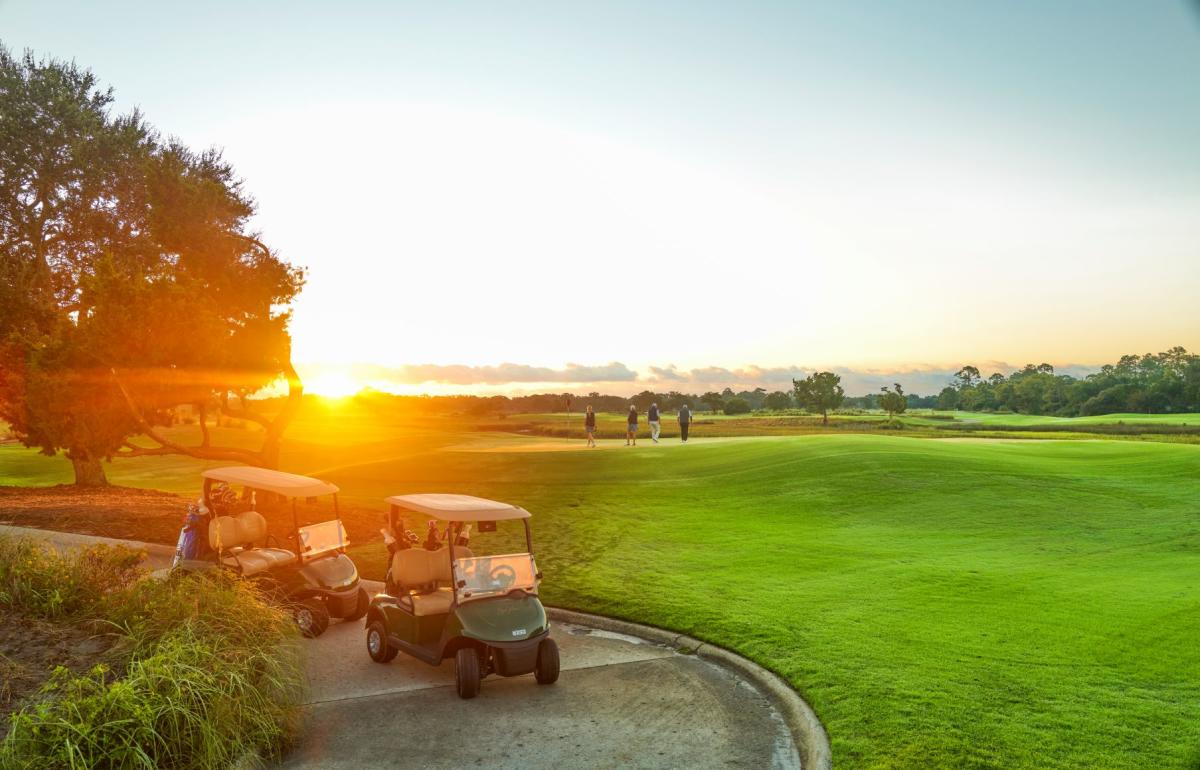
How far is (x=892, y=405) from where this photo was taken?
82812 mm

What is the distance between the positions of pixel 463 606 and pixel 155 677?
3350 mm

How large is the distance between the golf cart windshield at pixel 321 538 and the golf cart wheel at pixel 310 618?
3.03 ft

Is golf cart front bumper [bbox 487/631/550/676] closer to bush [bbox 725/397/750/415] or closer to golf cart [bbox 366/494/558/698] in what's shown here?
golf cart [bbox 366/494/558/698]

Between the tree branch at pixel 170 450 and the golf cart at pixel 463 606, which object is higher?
the tree branch at pixel 170 450

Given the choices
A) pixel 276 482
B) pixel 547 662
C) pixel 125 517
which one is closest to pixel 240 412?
pixel 125 517

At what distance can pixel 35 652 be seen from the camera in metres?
8.13

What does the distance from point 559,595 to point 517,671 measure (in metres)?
4.85

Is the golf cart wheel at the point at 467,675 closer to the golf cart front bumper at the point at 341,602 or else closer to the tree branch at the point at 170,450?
the golf cart front bumper at the point at 341,602

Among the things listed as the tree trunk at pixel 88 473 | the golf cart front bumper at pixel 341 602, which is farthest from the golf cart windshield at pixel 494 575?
the tree trunk at pixel 88 473

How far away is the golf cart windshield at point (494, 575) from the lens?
959 centimetres

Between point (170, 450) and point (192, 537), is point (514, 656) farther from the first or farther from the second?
point (170, 450)

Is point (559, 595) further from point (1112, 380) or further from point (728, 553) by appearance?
point (1112, 380)

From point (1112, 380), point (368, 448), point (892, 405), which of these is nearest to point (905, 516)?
point (368, 448)

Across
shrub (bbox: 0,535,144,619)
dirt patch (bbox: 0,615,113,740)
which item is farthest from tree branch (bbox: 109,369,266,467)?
dirt patch (bbox: 0,615,113,740)
